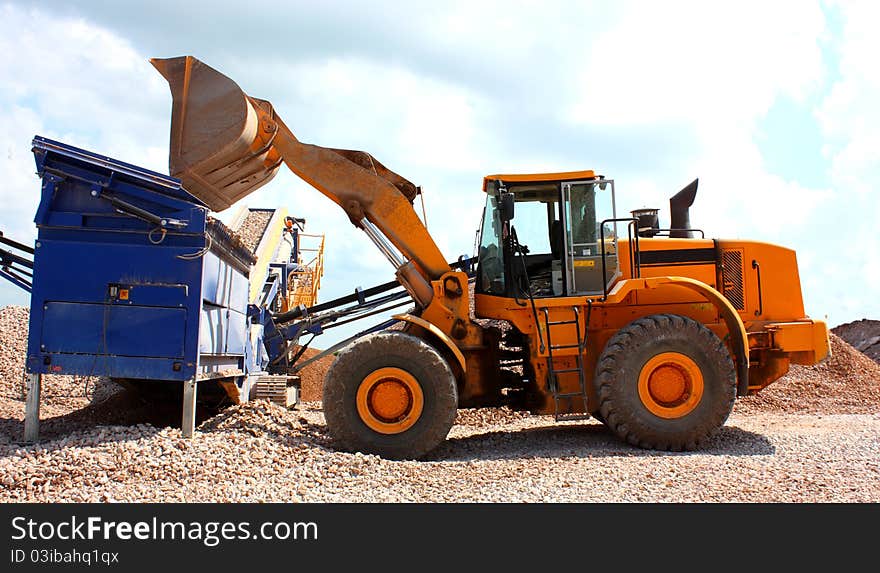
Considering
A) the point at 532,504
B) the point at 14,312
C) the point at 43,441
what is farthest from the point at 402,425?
the point at 14,312

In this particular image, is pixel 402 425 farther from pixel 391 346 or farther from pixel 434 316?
pixel 434 316

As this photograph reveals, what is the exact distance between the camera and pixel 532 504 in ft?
16.6

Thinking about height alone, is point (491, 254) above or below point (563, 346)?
above

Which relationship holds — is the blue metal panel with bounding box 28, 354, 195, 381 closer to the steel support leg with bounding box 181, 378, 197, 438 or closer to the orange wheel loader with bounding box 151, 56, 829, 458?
the steel support leg with bounding box 181, 378, 197, 438

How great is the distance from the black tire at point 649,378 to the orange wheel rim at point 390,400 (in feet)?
6.20

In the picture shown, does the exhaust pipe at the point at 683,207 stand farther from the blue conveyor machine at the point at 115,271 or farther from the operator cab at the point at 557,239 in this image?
the blue conveyor machine at the point at 115,271

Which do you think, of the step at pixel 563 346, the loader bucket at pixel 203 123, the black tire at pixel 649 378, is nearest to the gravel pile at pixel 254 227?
the loader bucket at pixel 203 123

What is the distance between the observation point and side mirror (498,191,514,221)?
7367 mm

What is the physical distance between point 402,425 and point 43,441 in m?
3.63

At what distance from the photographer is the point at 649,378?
7.33 metres

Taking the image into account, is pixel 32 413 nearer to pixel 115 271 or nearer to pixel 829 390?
pixel 115 271

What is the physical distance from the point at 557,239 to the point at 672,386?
1.95 metres

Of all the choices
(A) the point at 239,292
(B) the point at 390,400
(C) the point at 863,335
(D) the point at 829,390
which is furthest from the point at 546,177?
(C) the point at 863,335

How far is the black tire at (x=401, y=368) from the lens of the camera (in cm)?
704
